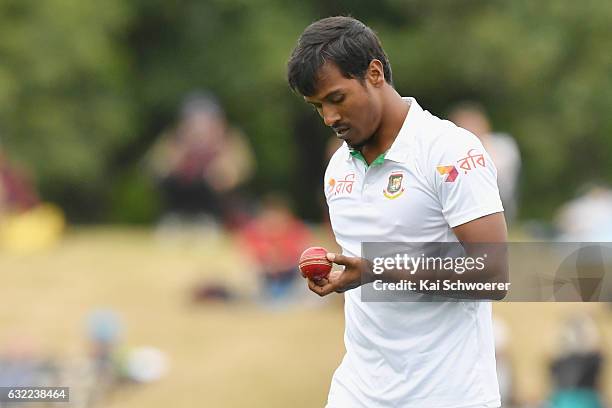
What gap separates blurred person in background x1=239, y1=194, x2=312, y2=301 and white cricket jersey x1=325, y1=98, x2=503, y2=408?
967 centimetres

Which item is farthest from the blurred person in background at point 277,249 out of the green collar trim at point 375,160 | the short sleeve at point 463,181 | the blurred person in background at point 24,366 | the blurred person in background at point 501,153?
the short sleeve at point 463,181

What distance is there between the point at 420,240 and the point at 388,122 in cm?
44

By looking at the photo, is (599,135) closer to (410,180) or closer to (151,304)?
(151,304)

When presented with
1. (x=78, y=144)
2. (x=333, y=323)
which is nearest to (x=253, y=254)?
(x=333, y=323)

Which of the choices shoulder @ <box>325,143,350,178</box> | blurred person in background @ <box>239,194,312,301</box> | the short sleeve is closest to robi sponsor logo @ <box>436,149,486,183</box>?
the short sleeve

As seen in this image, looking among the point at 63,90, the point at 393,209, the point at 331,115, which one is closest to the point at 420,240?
the point at 393,209

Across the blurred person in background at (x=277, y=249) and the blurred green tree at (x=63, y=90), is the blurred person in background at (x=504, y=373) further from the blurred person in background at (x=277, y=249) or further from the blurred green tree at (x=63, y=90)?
the blurred green tree at (x=63, y=90)

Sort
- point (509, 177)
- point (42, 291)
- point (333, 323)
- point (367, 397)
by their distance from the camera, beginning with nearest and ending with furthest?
point (367, 397), point (509, 177), point (333, 323), point (42, 291)

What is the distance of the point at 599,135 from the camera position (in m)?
28.6

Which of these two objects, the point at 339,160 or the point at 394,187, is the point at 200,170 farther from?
the point at 394,187

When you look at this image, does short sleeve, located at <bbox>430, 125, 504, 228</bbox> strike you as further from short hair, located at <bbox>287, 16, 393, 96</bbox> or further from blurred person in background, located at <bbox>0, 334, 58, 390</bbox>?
blurred person in background, located at <bbox>0, 334, 58, 390</bbox>

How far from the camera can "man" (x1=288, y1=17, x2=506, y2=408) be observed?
176 inches

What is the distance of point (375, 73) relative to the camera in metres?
4.59

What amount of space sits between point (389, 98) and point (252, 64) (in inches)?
960
